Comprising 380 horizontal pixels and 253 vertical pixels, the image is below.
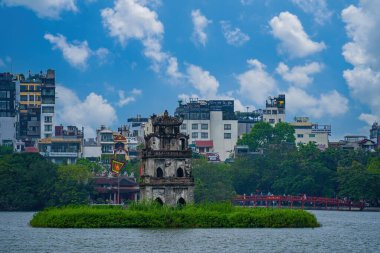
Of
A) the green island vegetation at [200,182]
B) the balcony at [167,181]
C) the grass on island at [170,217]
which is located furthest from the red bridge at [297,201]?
the grass on island at [170,217]

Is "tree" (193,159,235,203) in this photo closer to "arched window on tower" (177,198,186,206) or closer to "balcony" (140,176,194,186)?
"arched window on tower" (177,198,186,206)

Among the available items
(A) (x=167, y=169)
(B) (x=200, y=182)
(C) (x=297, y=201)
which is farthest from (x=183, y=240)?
(C) (x=297, y=201)

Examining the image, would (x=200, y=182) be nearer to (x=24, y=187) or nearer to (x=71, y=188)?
(x=71, y=188)

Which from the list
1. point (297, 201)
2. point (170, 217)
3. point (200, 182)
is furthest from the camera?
point (297, 201)

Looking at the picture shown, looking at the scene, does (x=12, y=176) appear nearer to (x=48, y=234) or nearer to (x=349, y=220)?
(x=349, y=220)

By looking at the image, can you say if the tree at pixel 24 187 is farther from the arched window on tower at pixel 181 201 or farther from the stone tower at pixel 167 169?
the arched window on tower at pixel 181 201

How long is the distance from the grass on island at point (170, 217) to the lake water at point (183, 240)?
140 cm

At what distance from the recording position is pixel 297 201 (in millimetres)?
187625

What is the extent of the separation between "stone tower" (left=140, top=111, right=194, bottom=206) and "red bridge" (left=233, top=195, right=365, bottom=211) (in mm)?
64139

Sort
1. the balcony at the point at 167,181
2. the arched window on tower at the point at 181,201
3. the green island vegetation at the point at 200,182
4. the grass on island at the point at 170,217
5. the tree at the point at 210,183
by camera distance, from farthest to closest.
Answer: the tree at the point at 210,183
the green island vegetation at the point at 200,182
the arched window on tower at the point at 181,201
the balcony at the point at 167,181
the grass on island at the point at 170,217

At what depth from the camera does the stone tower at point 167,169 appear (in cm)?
11338

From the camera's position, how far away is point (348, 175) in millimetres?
181625

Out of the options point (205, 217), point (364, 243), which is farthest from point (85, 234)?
point (364, 243)

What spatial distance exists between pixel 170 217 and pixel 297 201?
83.8 meters
